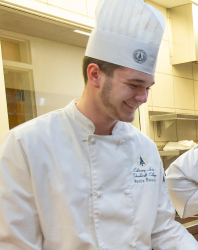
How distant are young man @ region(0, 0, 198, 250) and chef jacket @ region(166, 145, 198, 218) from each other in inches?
13.6

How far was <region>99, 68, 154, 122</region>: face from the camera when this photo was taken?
95 centimetres

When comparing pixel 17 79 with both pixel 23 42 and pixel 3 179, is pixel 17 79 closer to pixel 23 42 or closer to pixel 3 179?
pixel 23 42

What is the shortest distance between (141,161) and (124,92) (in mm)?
269

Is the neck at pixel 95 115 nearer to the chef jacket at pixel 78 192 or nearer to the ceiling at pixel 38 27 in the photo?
the chef jacket at pixel 78 192

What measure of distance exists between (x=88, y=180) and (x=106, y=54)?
371 mm

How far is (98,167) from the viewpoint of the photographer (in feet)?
3.26

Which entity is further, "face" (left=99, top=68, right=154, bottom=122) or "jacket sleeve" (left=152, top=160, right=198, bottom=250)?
"jacket sleeve" (left=152, top=160, right=198, bottom=250)

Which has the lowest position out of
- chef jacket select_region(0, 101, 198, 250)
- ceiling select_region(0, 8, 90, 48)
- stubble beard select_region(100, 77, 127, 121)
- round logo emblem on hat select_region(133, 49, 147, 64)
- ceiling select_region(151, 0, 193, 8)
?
chef jacket select_region(0, 101, 198, 250)

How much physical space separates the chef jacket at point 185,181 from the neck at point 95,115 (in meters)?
0.51

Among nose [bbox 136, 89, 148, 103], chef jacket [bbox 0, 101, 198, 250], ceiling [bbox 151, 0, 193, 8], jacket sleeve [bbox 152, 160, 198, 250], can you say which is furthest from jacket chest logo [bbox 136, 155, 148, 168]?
ceiling [bbox 151, 0, 193, 8]

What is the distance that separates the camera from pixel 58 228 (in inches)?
35.5

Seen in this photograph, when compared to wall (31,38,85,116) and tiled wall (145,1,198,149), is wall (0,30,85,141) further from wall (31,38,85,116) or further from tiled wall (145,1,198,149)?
tiled wall (145,1,198,149)

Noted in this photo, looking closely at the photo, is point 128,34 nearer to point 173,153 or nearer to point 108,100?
point 108,100

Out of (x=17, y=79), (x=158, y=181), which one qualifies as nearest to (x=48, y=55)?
(x=17, y=79)
